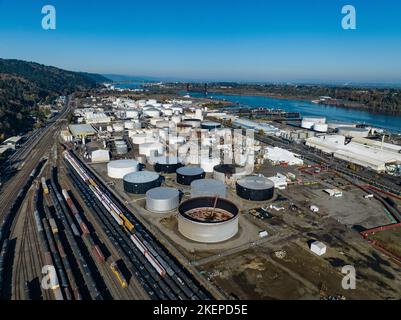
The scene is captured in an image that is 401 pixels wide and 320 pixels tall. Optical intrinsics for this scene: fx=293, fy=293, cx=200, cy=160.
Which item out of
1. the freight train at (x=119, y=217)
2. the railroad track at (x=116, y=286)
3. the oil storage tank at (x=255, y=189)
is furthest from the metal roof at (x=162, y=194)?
the oil storage tank at (x=255, y=189)

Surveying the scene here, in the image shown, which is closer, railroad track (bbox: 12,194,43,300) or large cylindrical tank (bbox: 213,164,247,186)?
railroad track (bbox: 12,194,43,300)

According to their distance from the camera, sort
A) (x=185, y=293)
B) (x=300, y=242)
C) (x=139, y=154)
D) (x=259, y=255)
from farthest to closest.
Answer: (x=139, y=154)
(x=300, y=242)
(x=259, y=255)
(x=185, y=293)

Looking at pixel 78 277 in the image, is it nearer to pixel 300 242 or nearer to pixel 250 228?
pixel 250 228

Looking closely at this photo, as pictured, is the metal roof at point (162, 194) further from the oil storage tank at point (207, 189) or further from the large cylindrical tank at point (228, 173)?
the large cylindrical tank at point (228, 173)

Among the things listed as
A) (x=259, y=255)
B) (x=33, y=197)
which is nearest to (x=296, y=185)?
(x=259, y=255)

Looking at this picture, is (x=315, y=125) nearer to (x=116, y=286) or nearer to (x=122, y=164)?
(x=122, y=164)

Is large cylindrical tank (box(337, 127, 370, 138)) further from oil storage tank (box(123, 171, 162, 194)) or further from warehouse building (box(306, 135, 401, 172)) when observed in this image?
oil storage tank (box(123, 171, 162, 194))

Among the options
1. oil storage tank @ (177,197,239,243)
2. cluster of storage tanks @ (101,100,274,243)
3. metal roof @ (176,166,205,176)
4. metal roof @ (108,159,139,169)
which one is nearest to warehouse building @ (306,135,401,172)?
cluster of storage tanks @ (101,100,274,243)
